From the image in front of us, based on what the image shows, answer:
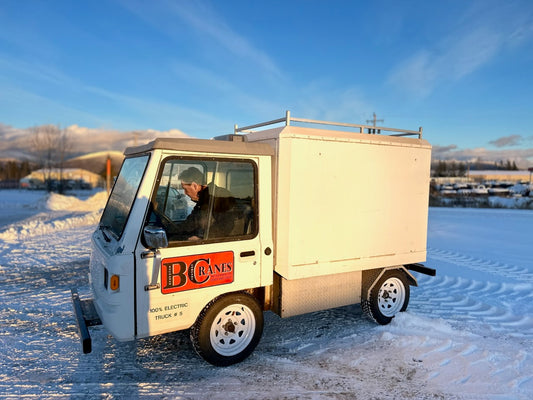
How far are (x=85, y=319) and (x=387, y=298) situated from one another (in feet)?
13.3

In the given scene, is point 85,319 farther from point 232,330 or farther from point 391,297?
point 391,297

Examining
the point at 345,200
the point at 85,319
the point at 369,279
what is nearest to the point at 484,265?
the point at 369,279

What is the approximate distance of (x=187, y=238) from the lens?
365cm

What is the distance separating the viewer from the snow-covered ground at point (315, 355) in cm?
356

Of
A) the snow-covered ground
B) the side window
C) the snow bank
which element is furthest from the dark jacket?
the snow bank

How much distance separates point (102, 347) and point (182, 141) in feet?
9.07

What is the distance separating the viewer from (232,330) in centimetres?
406

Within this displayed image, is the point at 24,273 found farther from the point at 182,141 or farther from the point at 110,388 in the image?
the point at 182,141

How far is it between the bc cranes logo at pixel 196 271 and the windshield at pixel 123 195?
2.05ft

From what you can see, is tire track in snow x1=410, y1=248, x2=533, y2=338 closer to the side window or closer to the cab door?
the cab door

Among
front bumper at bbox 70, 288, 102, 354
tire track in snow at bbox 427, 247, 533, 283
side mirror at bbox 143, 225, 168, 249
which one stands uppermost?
side mirror at bbox 143, 225, 168, 249

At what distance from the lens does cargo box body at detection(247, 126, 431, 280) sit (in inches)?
162

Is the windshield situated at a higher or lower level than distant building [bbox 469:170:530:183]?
→ lower

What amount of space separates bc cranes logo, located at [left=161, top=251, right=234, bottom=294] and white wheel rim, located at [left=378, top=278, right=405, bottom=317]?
8.38 feet
